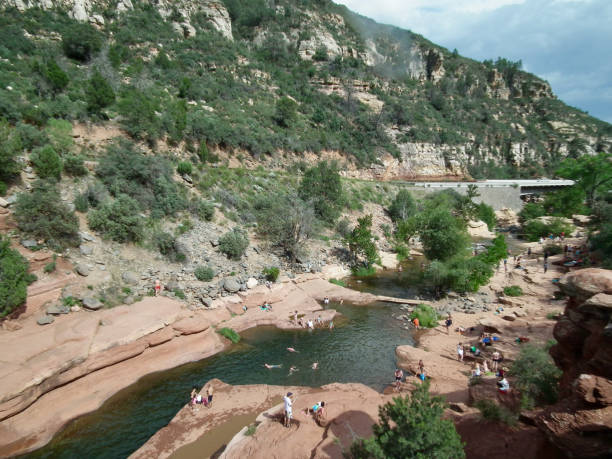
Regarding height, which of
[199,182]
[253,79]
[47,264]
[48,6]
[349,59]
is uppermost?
[349,59]

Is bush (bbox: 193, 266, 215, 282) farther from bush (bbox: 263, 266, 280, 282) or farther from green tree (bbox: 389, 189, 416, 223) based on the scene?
green tree (bbox: 389, 189, 416, 223)

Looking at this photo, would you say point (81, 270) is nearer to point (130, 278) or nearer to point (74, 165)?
point (130, 278)

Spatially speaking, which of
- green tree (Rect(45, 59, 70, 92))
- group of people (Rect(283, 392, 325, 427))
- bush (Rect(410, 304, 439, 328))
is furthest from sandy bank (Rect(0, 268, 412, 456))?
green tree (Rect(45, 59, 70, 92))

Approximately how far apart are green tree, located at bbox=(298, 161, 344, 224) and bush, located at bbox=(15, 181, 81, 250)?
23.1 meters

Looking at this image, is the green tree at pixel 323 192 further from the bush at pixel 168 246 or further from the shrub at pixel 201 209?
the bush at pixel 168 246

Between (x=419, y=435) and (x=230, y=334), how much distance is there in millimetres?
14347

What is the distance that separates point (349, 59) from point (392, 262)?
72.0m

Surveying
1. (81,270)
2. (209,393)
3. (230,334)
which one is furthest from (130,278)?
(209,393)

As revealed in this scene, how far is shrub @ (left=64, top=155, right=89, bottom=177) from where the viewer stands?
22.7m

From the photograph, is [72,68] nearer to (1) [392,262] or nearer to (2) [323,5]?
(1) [392,262]

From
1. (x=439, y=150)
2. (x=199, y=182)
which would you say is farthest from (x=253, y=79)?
(x=439, y=150)

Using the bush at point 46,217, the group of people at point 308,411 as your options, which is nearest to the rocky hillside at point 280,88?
the bush at point 46,217

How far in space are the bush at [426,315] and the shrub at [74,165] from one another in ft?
92.0

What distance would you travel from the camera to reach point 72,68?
1486 inches
